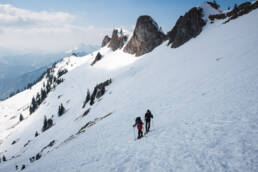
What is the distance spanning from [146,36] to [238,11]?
50533 mm

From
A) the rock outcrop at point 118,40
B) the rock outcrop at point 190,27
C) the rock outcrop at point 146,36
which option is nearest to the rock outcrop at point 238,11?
the rock outcrop at point 190,27

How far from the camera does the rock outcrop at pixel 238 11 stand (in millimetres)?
48194

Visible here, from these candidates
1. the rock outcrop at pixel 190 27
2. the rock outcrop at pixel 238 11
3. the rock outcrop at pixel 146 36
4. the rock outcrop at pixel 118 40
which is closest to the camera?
the rock outcrop at pixel 238 11

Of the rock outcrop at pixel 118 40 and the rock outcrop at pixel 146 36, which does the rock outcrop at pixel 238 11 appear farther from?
the rock outcrop at pixel 118 40

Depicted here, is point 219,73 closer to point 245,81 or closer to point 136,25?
point 245,81

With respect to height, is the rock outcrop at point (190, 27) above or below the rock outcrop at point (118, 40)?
below

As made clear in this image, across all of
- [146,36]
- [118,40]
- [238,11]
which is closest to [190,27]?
[238,11]

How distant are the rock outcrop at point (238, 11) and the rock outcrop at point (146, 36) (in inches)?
1322

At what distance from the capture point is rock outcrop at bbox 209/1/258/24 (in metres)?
48.2

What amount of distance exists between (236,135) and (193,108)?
7785 millimetres

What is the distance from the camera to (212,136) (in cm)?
1059

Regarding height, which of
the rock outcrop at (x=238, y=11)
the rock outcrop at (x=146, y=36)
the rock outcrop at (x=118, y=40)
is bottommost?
the rock outcrop at (x=238, y=11)

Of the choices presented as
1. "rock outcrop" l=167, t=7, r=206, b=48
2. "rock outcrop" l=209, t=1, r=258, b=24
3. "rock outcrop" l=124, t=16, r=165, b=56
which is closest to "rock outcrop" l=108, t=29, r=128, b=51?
"rock outcrop" l=124, t=16, r=165, b=56

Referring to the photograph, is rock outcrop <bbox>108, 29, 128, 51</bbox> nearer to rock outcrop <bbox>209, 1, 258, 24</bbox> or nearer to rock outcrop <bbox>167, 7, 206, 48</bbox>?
rock outcrop <bbox>167, 7, 206, 48</bbox>
